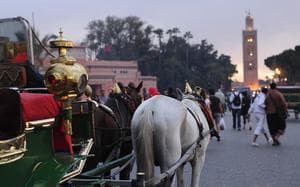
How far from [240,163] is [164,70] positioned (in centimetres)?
6979

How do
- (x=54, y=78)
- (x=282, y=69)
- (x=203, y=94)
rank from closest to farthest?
(x=54, y=78)
(x=203, y=94)
(x=282, y=69)

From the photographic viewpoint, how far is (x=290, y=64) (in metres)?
75.6

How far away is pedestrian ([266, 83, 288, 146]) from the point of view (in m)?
15.7

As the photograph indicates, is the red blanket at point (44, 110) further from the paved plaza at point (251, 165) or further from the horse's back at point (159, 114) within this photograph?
the paved plaza at point (251, 165)

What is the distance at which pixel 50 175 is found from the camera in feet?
12.5

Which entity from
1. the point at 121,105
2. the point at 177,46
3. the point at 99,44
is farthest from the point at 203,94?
the point at 99,44

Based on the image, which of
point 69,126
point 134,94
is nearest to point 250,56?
point 134,94


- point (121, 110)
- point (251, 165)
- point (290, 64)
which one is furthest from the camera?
point (290, 64)

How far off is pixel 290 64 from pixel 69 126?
74057 millimetres

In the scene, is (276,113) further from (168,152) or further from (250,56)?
(250,56)

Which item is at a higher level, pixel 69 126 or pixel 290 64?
pixel 290 64

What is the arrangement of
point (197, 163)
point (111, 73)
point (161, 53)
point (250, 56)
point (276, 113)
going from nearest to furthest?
point (197, 163), point (276, 113), point (111, 73), point (161, 53), point (250, 56)

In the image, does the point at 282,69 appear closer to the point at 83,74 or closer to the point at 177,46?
the point at 177,46

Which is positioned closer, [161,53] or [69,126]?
[69,126]
